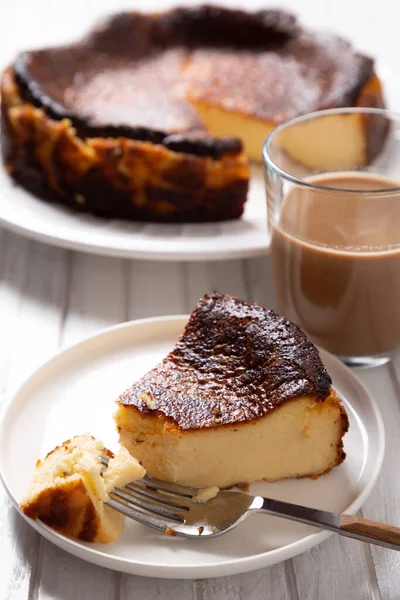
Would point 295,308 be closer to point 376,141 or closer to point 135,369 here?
point 135,369

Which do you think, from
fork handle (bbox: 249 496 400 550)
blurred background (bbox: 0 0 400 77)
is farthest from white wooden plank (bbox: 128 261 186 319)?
blurred background (bbox: 0 0 400 77)

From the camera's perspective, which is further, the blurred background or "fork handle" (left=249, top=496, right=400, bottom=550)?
the blurred background

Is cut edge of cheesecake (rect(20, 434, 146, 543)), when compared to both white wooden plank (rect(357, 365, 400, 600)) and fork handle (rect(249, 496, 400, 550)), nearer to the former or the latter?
fork handle (rect(249, 496, 400, 550))

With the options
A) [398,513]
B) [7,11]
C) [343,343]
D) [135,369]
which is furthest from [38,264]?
[7,11]

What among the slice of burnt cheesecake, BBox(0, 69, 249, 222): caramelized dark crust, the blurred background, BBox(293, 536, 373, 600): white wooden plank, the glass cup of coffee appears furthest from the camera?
the blurred background

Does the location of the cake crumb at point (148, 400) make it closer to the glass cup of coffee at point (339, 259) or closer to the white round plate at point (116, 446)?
the white round plate at point (116, 446)

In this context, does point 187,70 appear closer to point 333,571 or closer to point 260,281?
point 260,281

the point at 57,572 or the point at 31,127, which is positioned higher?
the point at 31,127
